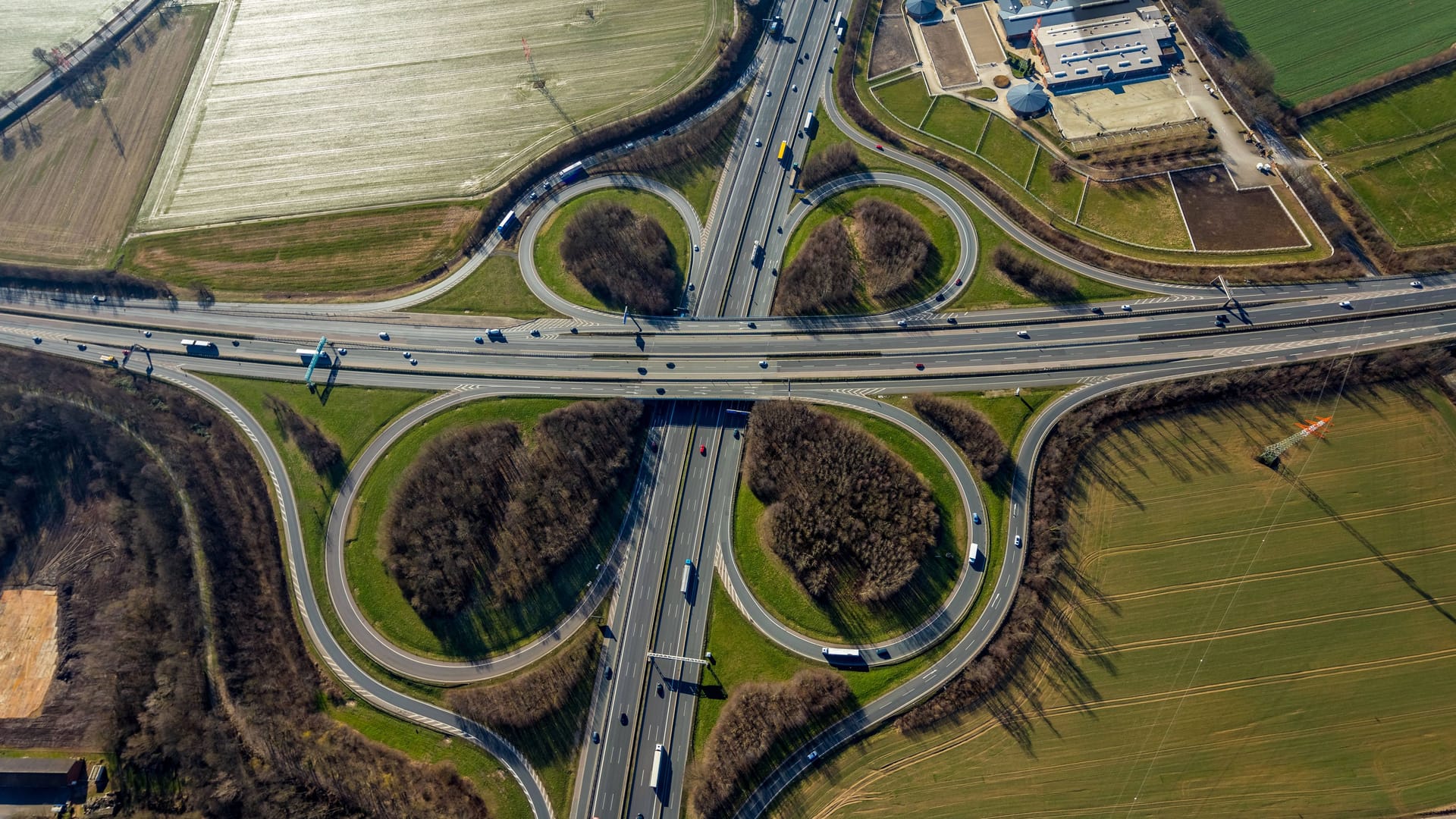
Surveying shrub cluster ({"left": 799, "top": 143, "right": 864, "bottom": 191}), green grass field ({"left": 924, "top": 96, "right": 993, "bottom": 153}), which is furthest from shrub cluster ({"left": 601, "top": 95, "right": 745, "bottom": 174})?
green grass field ({"left": 924, "top": 96, "right": 993, "bottom": 153})

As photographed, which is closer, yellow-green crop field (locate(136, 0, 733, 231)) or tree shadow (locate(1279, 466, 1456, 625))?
tree shadow (locate(1279, 466, 1456, 625))

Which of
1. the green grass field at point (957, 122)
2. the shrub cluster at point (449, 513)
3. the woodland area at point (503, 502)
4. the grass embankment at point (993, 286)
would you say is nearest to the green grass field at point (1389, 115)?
the grass embankment at point (993, 286)

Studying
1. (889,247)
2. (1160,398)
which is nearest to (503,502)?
(889,247)

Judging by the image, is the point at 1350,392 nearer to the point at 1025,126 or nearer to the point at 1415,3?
the point at 1025,126

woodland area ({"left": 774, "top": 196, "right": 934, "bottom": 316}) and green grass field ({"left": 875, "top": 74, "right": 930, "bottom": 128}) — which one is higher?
green grass field ({"left": 875, "top": 74, "right": 930, "bottom": 128})

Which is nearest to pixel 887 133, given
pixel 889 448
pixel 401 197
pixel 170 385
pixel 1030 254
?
A: pixel 1030 254

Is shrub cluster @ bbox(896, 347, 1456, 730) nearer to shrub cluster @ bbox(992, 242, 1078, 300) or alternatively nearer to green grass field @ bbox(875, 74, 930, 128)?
shrub cluster @ bbox(992, 242, 1078, 300)

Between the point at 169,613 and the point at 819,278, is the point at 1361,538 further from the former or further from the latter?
the point at 169,613
